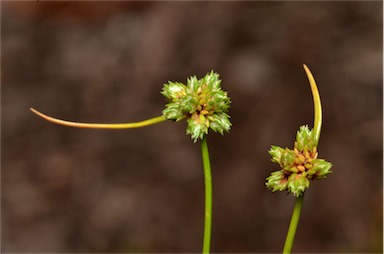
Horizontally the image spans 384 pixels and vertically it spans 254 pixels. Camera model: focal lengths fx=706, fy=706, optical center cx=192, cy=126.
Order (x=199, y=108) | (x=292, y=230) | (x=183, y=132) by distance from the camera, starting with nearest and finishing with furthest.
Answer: (x=292, y=230) → (x=199, y=108) → (x=183, y=132)

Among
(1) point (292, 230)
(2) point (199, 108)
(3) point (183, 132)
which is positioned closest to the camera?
(1) point (292, 230)

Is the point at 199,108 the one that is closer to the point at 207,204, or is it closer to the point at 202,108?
the point at 202,108

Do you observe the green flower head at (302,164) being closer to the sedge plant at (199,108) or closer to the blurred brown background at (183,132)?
the sedge plant at (199,108)

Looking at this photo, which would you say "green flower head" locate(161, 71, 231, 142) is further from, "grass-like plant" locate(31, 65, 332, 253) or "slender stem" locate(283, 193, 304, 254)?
"slender stem" locate(283, 193, 304, 254)

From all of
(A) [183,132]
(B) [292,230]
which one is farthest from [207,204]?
(A) [183,132]

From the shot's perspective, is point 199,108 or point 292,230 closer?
point 292,230

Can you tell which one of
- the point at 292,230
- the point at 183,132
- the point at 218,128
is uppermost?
the point at 183,132

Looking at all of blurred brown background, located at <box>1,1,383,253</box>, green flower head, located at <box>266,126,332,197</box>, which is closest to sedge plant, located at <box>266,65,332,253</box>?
green flower head, located at <box>266,126,332,197</box>

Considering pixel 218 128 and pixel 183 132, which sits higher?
pixel 183 132

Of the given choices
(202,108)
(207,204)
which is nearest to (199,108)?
(202,108)
